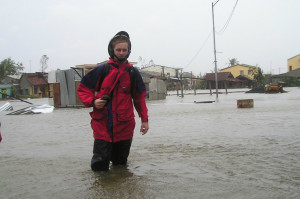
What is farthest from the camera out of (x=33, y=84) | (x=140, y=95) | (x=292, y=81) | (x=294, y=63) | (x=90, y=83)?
(x=294, y=63)

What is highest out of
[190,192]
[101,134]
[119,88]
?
[119,88]

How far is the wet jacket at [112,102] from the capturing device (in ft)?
12.0

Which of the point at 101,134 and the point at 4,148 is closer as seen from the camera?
the point at 101,134

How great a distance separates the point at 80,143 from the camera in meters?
6.15

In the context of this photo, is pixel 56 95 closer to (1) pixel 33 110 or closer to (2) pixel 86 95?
(1) pixel 33 110

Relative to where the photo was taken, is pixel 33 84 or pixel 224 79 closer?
pixel 224 79

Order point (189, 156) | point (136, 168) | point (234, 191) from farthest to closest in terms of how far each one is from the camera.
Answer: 1. point (189, 156)
2. point (136, 168)
3. point (234, 191)

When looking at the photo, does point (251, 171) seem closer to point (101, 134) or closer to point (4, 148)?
point (101, 134)

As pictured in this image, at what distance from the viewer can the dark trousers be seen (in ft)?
12.0

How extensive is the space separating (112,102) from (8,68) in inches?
3298

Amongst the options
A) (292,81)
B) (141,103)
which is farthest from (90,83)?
(292,81)

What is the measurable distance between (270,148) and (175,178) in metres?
2.07

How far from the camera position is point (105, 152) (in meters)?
3.65

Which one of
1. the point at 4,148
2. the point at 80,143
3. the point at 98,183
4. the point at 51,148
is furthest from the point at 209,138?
the point at 4,148
